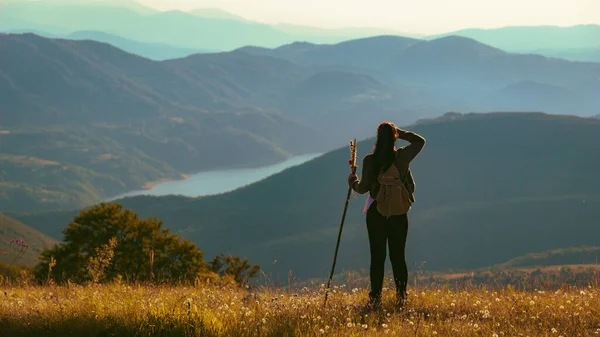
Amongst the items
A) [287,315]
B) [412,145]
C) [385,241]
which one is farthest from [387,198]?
[287,315]

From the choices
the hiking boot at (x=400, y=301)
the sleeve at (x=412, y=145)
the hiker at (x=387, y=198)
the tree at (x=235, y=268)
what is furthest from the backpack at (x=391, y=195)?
the tree at (x=235, y=268)

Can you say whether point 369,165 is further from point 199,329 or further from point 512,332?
point 199,329

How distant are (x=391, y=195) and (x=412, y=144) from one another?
2.93 feet

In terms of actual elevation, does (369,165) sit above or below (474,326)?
above

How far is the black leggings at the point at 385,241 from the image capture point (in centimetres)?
801

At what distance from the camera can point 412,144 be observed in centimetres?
821

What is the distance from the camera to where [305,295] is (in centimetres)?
842

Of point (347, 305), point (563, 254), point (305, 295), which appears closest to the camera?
point (347, 305)

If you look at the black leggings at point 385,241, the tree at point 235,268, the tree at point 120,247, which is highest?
the black leggings at point 385,241

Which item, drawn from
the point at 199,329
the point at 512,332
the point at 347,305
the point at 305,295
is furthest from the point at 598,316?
the point at 199,329

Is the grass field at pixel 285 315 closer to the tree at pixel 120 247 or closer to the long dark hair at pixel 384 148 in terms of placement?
the long dark hair at pixel 384 148

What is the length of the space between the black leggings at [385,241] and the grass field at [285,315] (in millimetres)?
323

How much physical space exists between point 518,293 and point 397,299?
2264 mm

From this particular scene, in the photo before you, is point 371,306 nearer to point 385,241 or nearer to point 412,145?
point 385,241
